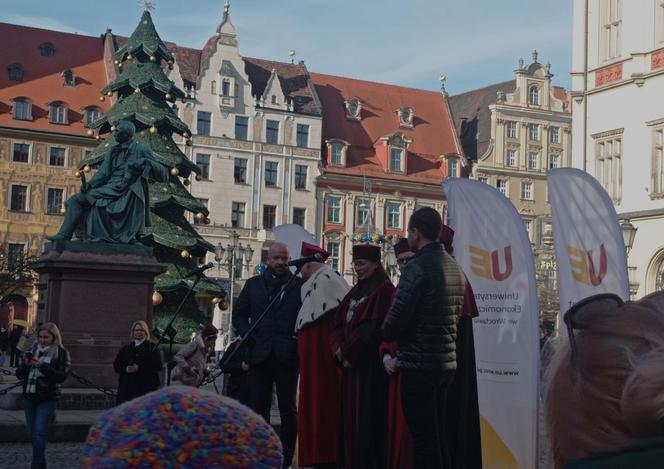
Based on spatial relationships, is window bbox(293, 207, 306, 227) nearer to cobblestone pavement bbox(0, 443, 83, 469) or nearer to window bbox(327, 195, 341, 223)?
window bbox(327, 195, 341, 223)

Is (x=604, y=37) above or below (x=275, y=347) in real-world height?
above

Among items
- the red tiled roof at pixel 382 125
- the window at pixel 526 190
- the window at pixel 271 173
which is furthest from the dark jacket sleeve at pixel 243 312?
the window at pixel 526 190

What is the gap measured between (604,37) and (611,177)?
14.2 feet

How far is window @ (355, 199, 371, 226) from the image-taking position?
65.1 metres

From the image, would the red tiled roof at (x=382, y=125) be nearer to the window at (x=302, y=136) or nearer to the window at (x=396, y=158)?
the window at (x=396, y=158)

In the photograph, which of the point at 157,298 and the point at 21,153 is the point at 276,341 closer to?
the point at 157,298

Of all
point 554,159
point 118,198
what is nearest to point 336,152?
point 554,159

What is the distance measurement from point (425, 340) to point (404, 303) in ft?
0.84

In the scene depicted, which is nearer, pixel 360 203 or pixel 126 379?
pixel 126 379

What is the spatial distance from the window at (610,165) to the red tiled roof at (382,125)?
99.4 ft

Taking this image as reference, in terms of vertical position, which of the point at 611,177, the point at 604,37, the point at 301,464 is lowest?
the point at 301,464

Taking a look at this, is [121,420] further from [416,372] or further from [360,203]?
[360,203]

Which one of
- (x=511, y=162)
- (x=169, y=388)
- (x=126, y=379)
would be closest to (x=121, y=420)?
(x=169, y=388)

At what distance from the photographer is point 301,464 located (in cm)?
848
